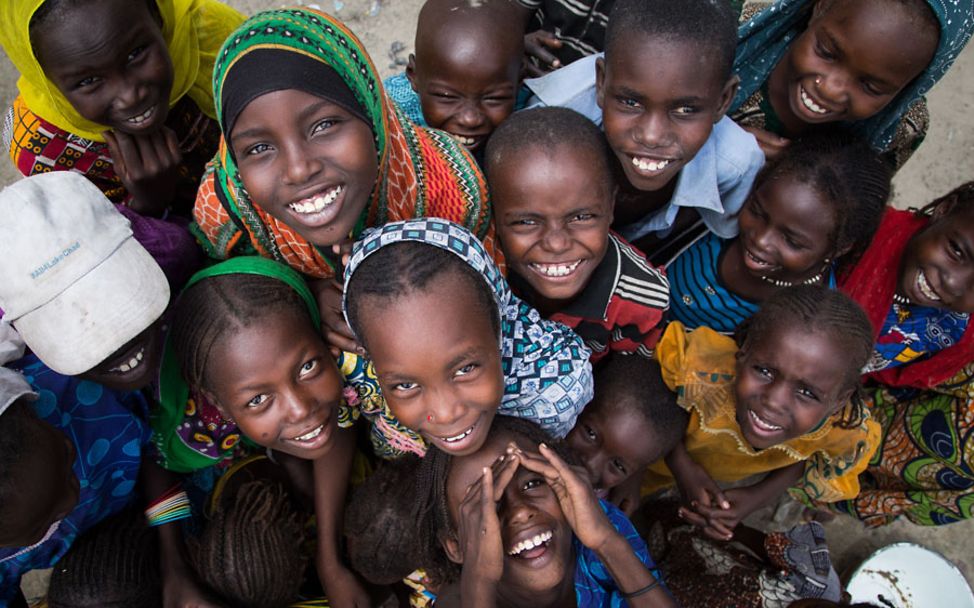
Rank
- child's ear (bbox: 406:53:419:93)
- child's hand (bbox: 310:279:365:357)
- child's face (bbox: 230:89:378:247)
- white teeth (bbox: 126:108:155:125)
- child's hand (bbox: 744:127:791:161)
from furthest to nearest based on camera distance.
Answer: child's ear (bbox: 406:53:419:93), child's hand (bbox: 744:127:791:161), white teeth (bbox: 126:108:155:125), child's hand (bbox: 310:279:365:357), child's face (bbox: 230:89:378:247)

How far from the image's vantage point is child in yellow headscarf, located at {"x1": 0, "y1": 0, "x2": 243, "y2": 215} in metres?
1.49

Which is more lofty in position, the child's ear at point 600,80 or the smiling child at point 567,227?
the child's ear at point 600,80

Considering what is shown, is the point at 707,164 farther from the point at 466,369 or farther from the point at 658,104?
the point at 466,369

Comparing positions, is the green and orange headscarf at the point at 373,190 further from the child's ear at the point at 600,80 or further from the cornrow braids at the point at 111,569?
the cornrow braids at the point at 111,569

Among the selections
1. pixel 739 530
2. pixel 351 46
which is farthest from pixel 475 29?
pixel 739 530

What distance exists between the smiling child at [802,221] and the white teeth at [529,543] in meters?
0.92

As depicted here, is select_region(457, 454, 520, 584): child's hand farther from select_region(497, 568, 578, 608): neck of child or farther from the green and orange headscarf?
the green and orange headscarf

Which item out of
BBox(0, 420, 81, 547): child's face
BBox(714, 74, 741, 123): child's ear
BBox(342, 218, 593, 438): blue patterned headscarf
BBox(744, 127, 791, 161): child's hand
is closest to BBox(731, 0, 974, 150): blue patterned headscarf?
BBox(744, 127, 791, 161): child's hand

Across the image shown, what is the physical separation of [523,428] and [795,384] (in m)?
0.70

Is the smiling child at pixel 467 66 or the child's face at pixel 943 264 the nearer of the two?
the child's face at pixel 943 264

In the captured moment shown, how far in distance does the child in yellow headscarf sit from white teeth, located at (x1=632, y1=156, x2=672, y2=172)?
1233mm

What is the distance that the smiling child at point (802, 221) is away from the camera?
5.64 ft

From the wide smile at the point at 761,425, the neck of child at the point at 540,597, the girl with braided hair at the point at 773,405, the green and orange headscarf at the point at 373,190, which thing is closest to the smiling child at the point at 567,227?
the green and orange headscarf at the point at 373,190

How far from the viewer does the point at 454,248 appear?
1365mm
